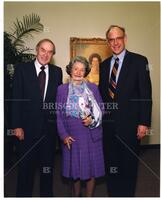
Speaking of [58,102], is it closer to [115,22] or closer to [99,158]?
[99,158]

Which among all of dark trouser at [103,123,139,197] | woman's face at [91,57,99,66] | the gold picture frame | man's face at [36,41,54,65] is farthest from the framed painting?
dark trouser at [103,123,139,197]

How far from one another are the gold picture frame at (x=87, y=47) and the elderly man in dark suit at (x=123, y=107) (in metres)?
1.13

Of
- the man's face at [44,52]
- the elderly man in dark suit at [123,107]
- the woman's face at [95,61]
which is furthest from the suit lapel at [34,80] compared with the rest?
the woman's face at [95,61]

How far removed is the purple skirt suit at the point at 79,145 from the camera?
2520 millimetres

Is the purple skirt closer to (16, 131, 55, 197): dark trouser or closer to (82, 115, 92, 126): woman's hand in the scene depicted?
(82, 115, 92, 126): woman's hand

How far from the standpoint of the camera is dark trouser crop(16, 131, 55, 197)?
103 inches

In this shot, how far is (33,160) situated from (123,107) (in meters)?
0.96

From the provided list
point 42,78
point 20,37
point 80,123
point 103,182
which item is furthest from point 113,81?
point 20,37

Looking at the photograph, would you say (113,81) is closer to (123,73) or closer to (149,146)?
(123,73)

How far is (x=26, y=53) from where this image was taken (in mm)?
3588

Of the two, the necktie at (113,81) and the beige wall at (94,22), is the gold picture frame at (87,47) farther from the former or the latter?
the necktie at (113,81)

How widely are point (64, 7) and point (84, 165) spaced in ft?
8.13

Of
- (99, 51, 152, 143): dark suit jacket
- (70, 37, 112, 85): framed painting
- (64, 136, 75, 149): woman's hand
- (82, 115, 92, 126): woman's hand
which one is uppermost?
(70, 37, 112, 85): framed painting

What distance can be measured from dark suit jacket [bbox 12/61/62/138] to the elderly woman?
0.10 m
